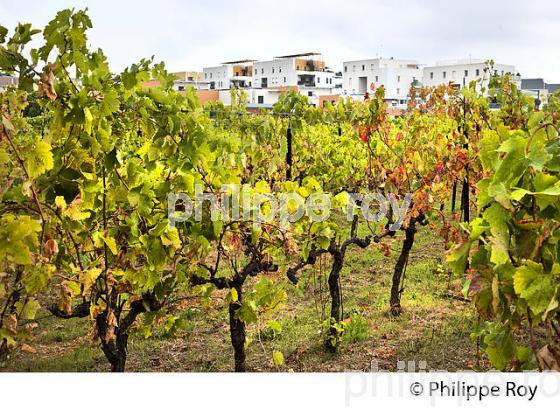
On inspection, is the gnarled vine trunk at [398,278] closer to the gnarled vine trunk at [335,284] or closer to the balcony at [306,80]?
the gnarled vine trunk at [335,284]

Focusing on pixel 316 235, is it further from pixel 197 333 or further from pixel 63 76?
pixel 197 333

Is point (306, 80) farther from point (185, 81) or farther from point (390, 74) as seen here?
point (185, 81)

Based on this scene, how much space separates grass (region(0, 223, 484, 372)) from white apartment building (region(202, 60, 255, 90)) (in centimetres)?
4892

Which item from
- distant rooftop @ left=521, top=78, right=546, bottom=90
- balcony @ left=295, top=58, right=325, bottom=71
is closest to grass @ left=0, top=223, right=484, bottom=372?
distant rooftop @ left=521, top=78, right=546, bottom=90

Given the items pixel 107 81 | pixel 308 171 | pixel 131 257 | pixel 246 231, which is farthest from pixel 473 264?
pixel 308 171

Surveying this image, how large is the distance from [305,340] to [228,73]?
51694 millimetres

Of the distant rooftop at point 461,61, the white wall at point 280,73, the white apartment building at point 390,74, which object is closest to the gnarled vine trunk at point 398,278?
the distant rooftop at point 461,61

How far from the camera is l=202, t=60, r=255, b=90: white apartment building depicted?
5434cm

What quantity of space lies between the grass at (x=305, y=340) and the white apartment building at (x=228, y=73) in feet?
161

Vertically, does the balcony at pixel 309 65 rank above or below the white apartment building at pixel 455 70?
above

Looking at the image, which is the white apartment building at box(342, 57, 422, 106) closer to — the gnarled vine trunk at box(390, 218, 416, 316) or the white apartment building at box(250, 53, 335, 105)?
the white apartment building at box(250, 53, 335, 105)

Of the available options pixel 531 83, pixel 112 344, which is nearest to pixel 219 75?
pixel 531 83

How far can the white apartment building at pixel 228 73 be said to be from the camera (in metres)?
54.3

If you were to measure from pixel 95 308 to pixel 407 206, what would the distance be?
326 cm
